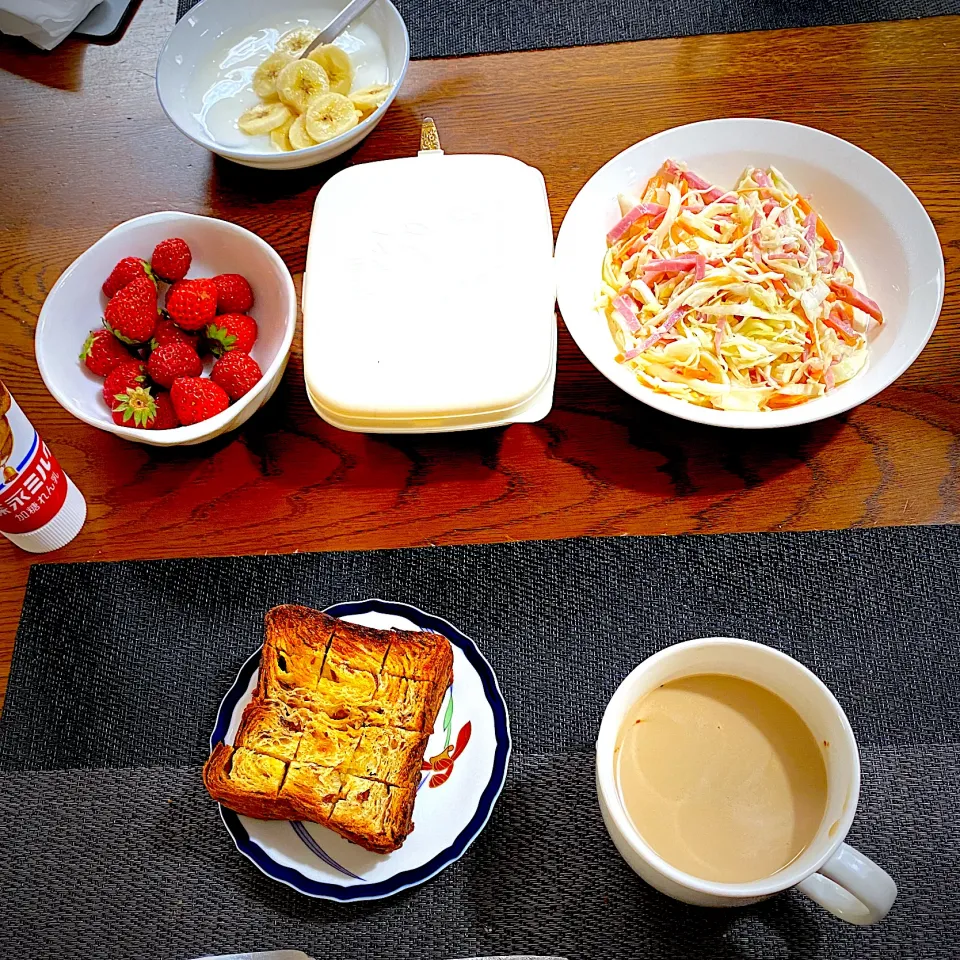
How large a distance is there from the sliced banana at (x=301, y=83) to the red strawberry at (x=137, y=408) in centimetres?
54

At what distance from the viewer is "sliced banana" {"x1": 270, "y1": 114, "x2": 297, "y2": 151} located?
1.40 meters

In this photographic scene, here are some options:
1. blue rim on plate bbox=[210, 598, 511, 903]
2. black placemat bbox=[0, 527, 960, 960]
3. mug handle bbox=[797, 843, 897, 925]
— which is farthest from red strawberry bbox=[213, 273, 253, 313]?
mug handle bbox=[797, 843, 897, 925]

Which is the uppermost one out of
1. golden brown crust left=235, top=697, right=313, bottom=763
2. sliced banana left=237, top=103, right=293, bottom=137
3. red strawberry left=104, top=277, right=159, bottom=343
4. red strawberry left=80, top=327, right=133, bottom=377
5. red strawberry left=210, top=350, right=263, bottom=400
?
sliced banana left=237, top=103, right=293, bottom=137

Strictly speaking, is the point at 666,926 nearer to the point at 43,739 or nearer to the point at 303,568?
the point at 303,568

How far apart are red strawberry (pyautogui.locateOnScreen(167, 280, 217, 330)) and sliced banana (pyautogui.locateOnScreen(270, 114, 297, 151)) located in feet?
1.04

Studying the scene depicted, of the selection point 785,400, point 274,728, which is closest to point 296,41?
point 785,400

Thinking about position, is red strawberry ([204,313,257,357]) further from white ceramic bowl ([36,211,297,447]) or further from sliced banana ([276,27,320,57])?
sliced banana ([276,27,320,57])

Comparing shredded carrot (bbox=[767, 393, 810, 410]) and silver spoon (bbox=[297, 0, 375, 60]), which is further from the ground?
silver spoon (bbox=[297, 0, 375, 60])

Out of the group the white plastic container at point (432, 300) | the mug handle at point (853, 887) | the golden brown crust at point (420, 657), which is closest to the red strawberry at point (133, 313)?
the white plastic container at point (432, 300)

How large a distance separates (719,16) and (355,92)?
2.09ft

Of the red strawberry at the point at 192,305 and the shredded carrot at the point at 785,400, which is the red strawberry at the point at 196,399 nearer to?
the red strawberry at the point at 192,305

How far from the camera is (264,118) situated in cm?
141

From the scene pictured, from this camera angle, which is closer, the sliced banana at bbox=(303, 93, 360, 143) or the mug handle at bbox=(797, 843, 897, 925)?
the mug handle at bbox=(797, 843, 897, 925)

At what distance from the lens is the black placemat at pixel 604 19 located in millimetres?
1511
